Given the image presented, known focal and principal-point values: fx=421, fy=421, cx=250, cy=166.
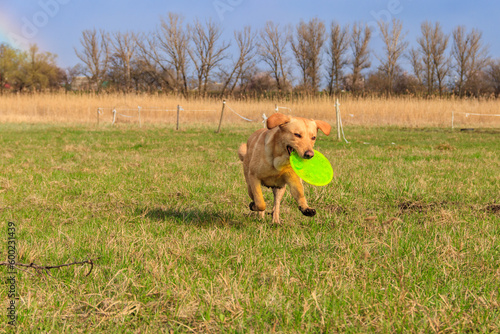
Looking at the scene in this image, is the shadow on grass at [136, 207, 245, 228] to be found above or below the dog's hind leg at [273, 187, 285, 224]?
below

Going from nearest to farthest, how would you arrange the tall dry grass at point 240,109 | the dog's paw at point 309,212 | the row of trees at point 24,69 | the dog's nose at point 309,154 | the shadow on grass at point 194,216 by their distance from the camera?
1. the dog's nose at point 309,154
2. the dog's paw at point 309,212
3. the shadow on grass at point 194,216
4. the tall dry grass at point 240,109
5. the row of trees at point 24,69

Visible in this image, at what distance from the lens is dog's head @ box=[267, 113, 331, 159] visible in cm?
320

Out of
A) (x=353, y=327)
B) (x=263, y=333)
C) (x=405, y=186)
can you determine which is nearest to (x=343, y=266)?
(x=353, y=327)

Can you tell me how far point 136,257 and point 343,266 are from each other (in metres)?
1.34

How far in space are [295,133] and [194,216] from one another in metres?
1.50

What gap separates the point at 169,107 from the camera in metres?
27.1

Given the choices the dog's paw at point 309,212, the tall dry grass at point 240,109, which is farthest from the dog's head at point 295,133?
the tall dry grass at point 240,109

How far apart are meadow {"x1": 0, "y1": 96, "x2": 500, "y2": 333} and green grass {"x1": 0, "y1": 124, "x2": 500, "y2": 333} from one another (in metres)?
0.01

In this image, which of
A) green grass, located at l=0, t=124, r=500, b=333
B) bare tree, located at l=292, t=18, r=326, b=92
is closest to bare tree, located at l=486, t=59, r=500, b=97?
bare tree, located at l=292, t=18, r=326, b=92

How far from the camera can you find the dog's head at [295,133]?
3.20 metres

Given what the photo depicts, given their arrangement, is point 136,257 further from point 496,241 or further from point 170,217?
point 496,241

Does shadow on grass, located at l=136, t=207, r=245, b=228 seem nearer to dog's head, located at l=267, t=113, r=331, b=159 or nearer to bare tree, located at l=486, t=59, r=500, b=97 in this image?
dog's head, located at l=267, t=113, r=331, b=159

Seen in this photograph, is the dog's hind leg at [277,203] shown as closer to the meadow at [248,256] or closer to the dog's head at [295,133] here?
the meadow at [248,256]

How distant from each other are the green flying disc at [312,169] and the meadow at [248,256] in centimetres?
44
